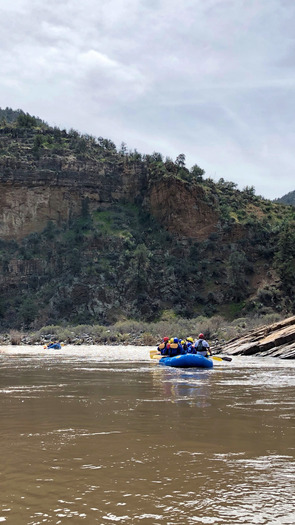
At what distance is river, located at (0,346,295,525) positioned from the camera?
12.3ft

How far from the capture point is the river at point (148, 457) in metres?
3.76

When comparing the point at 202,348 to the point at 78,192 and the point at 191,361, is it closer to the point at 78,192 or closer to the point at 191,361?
the point at 191,361

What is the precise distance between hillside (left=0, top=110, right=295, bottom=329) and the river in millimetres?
38412

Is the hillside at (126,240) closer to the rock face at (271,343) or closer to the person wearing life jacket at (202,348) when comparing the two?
the rock face at (271,343)

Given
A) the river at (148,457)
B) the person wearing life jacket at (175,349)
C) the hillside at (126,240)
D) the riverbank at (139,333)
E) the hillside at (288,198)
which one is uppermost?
the hillside at (288,198)

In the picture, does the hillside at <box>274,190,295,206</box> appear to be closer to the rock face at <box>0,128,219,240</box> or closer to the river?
the rock face at <box>0,128,219,240</box>

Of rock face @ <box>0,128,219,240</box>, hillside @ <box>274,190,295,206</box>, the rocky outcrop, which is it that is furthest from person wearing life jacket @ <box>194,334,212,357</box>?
hillside @ <box>274,190,295,206</box>

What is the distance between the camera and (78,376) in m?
14.4

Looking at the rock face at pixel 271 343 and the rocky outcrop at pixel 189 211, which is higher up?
the rocky outcrop at pixel 189 211

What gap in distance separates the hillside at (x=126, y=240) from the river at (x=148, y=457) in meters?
38.4

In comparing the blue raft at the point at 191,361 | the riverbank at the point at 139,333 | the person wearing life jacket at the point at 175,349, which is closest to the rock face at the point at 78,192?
the riverbank at the point at 139,333

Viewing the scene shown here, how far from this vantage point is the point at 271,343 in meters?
23.1

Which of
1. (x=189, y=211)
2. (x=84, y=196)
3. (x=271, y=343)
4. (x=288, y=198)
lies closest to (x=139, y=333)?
(x=271, y=343)

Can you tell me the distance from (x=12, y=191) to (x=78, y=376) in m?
51.1
